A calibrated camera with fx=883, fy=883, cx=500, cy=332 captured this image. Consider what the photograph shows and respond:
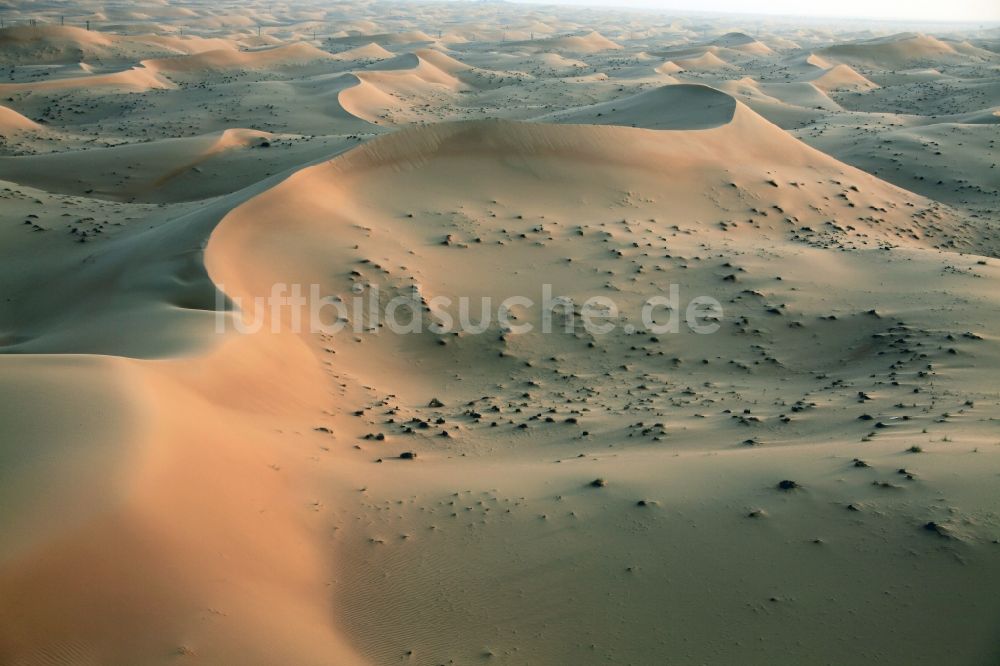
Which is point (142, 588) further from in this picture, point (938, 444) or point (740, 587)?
point (938, 444)

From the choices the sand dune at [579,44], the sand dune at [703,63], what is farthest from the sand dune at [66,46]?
the sand dune at [703,63]

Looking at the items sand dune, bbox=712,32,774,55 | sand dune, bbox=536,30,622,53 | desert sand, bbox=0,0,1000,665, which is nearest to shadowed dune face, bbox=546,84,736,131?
desert sand, bbox=0,0,1000,665

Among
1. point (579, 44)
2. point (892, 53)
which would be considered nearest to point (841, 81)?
point (892, 53)

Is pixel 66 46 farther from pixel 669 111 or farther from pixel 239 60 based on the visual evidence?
pixel 669 111

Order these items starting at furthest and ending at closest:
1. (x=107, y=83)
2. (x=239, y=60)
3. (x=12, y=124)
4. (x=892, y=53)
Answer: (x=892, y=53)
(x=239, y=60)
(x=107, y=83)
(x=12, y=124)

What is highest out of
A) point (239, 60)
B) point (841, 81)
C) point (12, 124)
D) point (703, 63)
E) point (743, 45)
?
point (841, 81)

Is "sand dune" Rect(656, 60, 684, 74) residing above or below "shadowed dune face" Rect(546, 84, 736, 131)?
below

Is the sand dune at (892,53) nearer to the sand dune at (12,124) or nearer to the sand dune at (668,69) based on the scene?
the sand dune at (668,69)

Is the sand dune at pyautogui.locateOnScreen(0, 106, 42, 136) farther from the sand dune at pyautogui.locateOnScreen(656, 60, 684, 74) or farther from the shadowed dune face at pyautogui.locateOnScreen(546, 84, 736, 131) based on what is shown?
the sand dune at pyautogui.locateOnScreen(656, 60, 684, 74)

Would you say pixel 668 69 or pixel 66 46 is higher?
pixel 668 69
